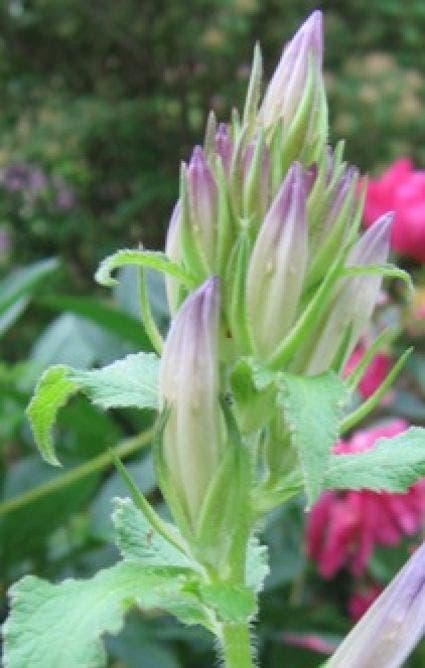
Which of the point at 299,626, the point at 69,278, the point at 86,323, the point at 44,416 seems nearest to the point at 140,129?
the point at 69,278

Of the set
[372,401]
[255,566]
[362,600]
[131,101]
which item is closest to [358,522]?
[362,600]

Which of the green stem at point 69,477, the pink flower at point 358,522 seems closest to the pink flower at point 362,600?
the pink flower at point 358,522

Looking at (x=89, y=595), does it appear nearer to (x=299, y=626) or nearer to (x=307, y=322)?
(x=307, y=322)

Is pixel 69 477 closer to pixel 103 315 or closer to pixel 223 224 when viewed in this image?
pixel 103 315

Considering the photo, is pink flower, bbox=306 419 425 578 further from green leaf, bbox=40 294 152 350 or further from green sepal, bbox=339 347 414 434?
green sepal, bbox=339 347 414 434

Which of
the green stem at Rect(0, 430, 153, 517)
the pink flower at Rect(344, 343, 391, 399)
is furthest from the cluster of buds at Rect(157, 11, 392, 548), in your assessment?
the pink flower at Rect(344, 343, 391, 399)
